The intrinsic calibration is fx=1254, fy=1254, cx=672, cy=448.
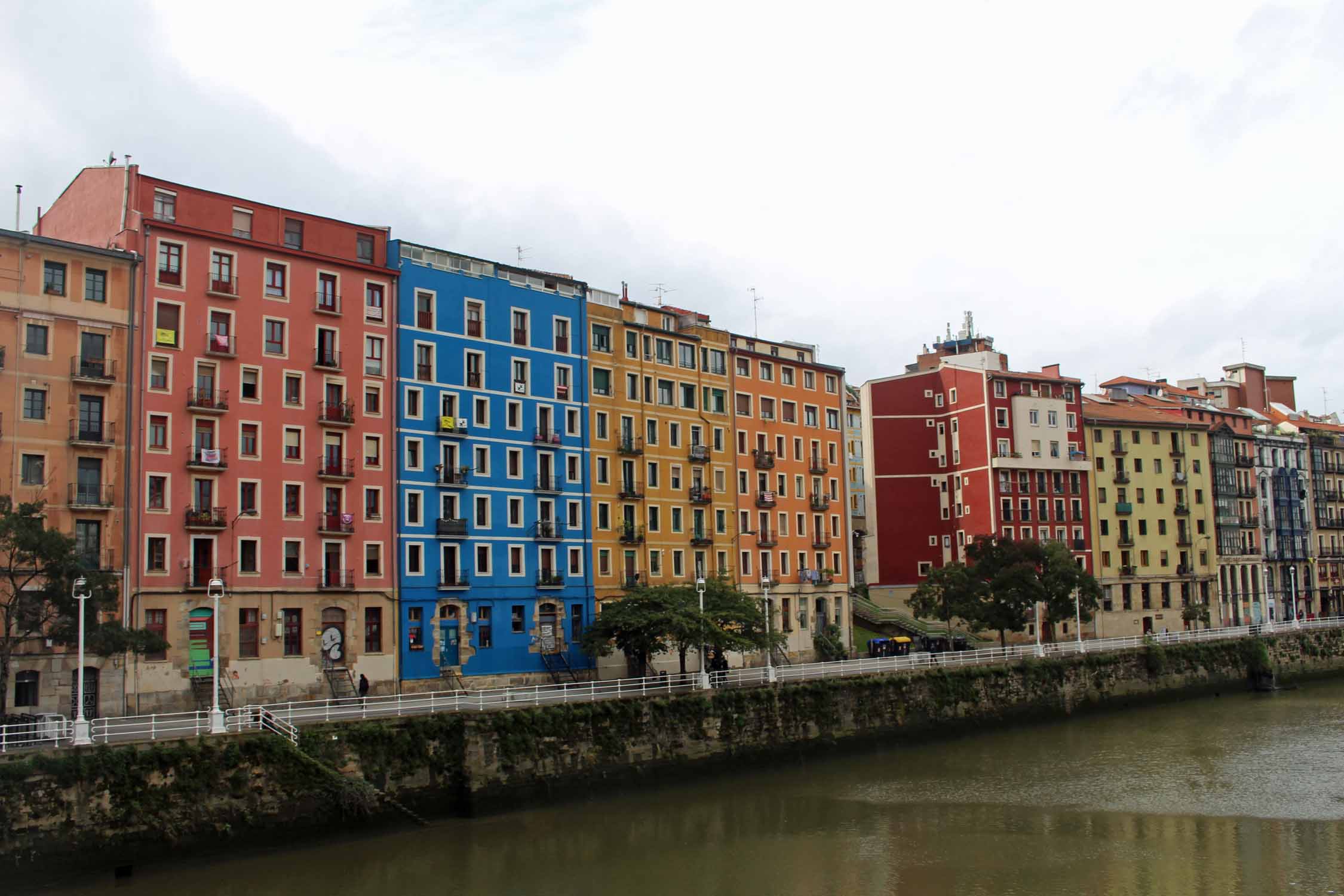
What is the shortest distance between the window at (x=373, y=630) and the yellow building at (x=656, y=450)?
44.2 feet

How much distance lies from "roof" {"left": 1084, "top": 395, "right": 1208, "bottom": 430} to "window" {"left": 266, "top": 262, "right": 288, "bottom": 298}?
74.8 metres

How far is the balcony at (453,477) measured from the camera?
64.8m

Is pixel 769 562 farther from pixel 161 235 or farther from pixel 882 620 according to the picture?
pixel 161 235

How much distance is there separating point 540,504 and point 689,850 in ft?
102

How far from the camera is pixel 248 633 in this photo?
56250mm

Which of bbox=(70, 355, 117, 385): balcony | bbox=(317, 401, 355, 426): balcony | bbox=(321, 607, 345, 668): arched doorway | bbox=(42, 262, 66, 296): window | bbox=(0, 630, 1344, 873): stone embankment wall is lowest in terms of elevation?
bbox=(0, 630, 1344, 873): stone embankment wall

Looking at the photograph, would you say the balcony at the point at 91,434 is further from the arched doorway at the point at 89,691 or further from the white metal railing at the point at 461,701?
the white metal railing at the point at 461,701

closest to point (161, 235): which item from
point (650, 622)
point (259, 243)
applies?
point (259, 243)

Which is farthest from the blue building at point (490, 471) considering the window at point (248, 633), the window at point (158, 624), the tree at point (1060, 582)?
the tree at point (1060, 582)

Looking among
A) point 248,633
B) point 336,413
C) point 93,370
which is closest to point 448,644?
point 248,633

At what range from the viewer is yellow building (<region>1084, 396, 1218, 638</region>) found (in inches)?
4336

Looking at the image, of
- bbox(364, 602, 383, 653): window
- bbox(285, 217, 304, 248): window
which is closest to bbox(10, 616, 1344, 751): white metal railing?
bbox(364, 602, 383, 653): window

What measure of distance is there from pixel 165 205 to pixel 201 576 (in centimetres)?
1685

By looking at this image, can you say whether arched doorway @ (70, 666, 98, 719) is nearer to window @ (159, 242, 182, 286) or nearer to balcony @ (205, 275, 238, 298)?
window @ (159, 242, 182, 286)
